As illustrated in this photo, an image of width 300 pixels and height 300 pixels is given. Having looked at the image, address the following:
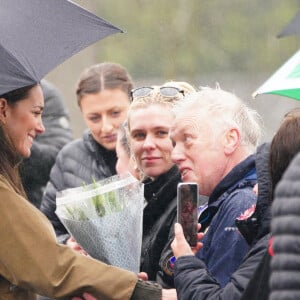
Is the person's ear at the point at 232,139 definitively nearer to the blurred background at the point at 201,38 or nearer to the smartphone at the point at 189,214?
the smartphone at the point at 189,214

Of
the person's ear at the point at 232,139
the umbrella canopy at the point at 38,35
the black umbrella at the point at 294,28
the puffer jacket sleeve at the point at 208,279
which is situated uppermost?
the black umbrella at the point at 294,28

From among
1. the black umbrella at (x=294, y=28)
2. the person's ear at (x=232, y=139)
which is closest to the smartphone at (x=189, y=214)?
the person's ear at (x=232, y=139)

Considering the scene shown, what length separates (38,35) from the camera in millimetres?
4414

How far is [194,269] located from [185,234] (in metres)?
0.20

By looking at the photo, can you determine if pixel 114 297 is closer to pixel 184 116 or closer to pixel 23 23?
pixel 184 116

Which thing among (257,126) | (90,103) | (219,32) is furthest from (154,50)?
(257,126)

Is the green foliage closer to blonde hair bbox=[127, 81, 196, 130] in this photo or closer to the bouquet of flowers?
the bouquet of flowers

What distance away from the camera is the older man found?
13.3 feet

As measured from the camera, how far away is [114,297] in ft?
14.0

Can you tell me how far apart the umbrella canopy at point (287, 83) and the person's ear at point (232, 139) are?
0.19m

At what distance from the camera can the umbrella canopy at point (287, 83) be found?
14.3 feet

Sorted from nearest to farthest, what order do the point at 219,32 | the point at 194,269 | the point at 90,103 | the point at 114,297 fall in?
the point at 194,269, the point at 114,297, the point at 90,103, the point at 219,32

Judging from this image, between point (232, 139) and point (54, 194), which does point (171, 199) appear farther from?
point (54, 194)

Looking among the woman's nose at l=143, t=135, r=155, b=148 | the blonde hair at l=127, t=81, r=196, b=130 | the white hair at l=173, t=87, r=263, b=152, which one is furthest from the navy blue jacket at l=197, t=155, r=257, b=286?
the blonde hair at l=127, t=81, r=196, b=130
